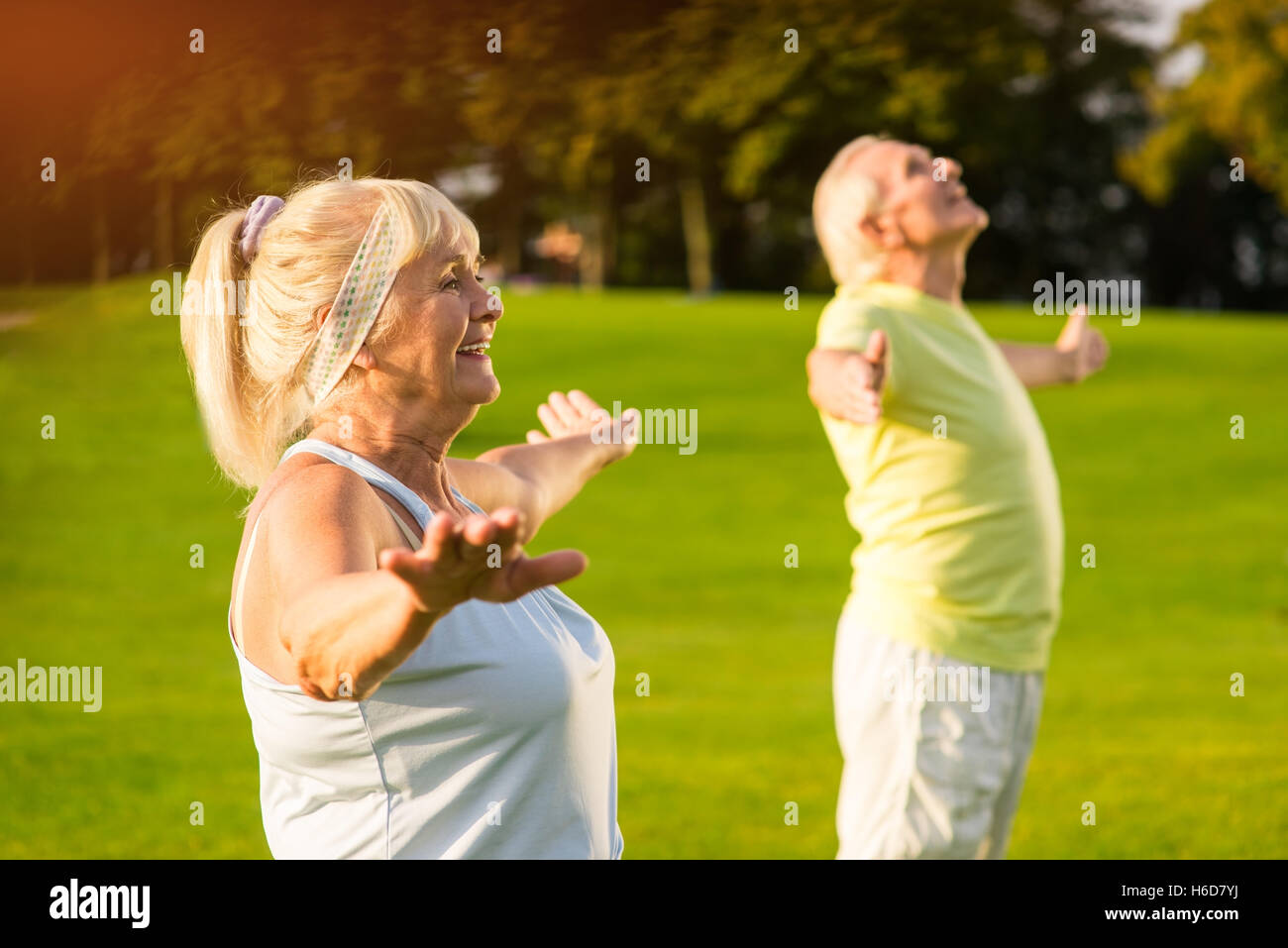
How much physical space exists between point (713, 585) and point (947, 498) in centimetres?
945

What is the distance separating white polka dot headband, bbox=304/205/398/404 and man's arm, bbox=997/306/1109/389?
8.34 feet

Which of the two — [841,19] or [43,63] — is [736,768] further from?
[43,63]

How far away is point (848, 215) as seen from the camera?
4.17 meters

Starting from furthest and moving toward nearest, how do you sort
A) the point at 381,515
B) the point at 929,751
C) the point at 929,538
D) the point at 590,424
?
the point at 929,538 → the point at 929,751 → the point at 590,424 → the point at 381,515

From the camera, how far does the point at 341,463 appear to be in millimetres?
2162

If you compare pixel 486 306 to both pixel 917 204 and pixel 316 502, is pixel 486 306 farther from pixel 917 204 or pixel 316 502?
pixel 917 204

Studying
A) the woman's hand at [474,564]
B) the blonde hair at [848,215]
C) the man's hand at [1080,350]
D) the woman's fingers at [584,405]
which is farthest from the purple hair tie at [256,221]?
the man's hand at [1080,350]

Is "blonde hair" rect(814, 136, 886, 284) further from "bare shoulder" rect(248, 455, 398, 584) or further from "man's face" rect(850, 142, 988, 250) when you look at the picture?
"bare shoulder" rect(248, 455, 398, 584)

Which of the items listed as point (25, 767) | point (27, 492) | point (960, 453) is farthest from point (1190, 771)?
point (27, 492)

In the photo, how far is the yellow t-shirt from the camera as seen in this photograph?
385 cm

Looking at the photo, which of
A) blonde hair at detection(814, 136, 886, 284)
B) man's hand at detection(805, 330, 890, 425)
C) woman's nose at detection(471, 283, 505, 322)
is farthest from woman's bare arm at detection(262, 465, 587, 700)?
blonde hair at detection(814, 136, 886, 284)

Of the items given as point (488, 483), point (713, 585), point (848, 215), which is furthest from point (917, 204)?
point (713, 585)

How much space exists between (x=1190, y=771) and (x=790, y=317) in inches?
784

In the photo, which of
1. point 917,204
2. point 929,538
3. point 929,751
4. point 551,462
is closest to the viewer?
point 551,462
